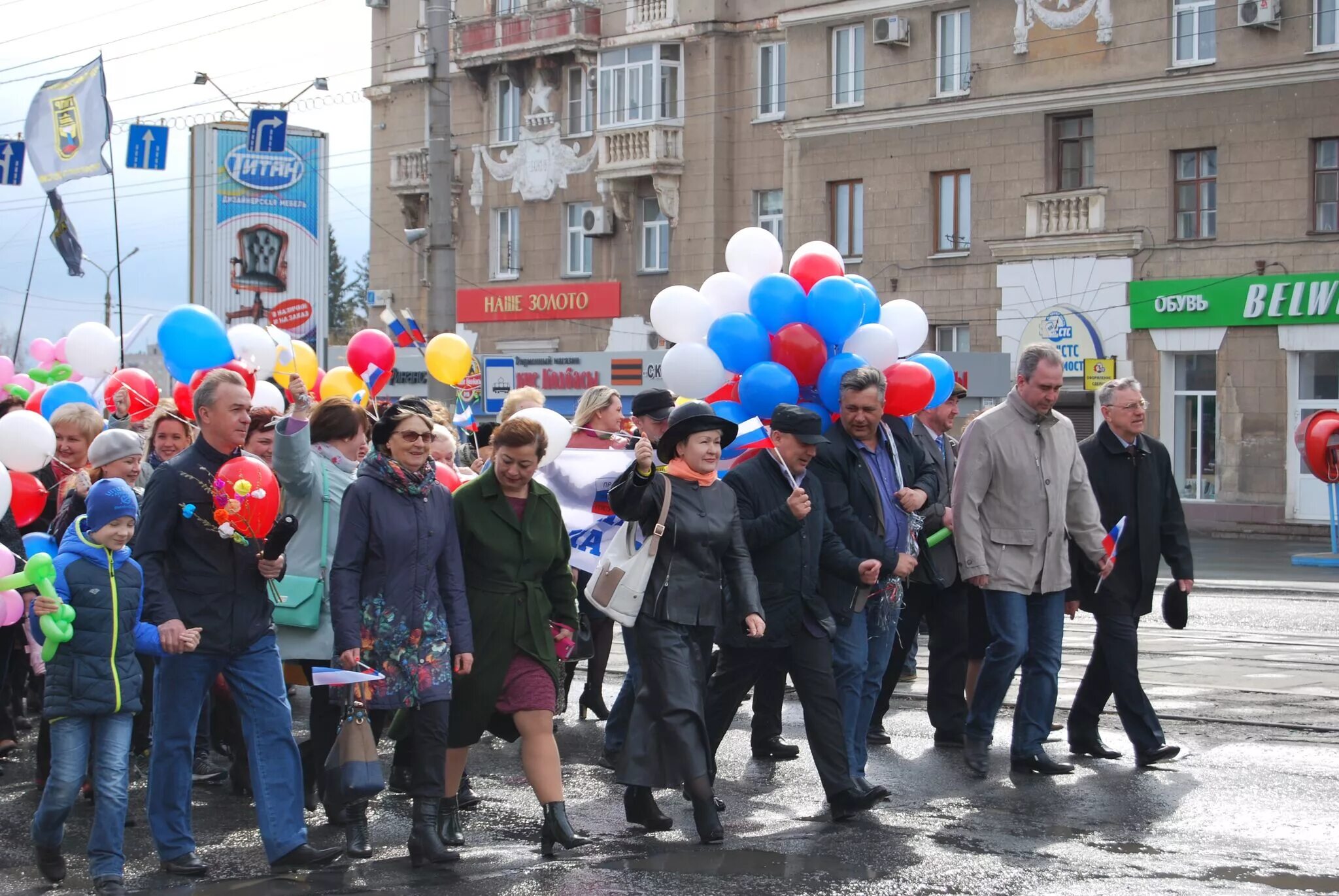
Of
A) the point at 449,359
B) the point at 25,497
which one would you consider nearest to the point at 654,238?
the point at 449,359

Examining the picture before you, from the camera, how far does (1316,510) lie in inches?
1192

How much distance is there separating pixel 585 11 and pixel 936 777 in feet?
116

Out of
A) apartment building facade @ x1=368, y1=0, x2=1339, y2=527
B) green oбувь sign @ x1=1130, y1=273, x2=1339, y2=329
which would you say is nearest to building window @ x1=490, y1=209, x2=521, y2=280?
apartment building facade @ x1=368, y1=0, x2=1339, y2=527

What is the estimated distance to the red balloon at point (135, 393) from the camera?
11516 mm

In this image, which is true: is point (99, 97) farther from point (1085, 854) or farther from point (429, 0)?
point (1085, 854)

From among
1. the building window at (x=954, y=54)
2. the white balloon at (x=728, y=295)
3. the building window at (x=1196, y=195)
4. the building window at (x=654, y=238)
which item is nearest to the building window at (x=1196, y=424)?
the building window at (x=1196, y=195)

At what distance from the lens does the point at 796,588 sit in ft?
25.0

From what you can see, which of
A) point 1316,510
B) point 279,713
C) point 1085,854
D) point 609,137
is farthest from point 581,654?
point 609,137

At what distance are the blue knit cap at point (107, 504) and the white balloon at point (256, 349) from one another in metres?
5.50

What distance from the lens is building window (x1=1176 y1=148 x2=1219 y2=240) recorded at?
3136 cm

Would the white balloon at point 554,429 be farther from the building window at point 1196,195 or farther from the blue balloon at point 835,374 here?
the building window at point 1196,195

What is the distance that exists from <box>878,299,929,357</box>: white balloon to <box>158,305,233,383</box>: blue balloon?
148 inches

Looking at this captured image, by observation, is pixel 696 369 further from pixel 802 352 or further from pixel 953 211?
pixel 953 211

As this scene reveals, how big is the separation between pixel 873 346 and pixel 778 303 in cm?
54
